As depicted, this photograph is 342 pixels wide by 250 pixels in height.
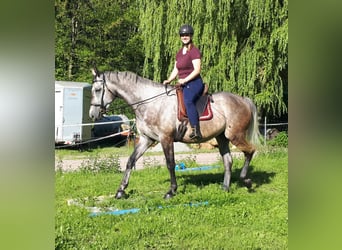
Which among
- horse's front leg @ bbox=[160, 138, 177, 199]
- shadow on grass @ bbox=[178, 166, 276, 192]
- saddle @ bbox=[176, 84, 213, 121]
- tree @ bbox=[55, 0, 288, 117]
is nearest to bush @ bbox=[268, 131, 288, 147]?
tree @ bbox=[55, 0, 288, 117]

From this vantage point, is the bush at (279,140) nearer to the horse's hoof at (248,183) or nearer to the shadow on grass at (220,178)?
the shadow on grass at (220,178)

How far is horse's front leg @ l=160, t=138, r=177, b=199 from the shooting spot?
14.6 ft

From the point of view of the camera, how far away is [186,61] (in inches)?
166

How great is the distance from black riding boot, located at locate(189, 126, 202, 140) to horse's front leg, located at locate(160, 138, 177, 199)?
0.24 m

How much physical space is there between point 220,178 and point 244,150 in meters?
0.47

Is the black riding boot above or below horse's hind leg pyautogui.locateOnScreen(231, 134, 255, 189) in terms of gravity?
above

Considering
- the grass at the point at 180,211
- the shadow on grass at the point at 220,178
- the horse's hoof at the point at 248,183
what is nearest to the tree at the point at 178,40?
the shadow on grass at the point at 220,178

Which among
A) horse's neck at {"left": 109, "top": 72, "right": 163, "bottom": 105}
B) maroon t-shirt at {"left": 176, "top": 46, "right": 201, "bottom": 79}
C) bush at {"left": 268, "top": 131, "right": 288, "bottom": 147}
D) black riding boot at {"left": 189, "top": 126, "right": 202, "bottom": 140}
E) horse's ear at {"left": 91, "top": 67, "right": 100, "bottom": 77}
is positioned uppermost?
maroon t-shirt at {"left": 176, "top": 46, "right": 201, "bottom": 79}

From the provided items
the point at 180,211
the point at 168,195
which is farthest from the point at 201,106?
the point at 180,211

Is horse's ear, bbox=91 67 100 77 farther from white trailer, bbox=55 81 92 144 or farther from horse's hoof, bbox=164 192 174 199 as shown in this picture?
horse's hoof, bbox=164 192 174 199
